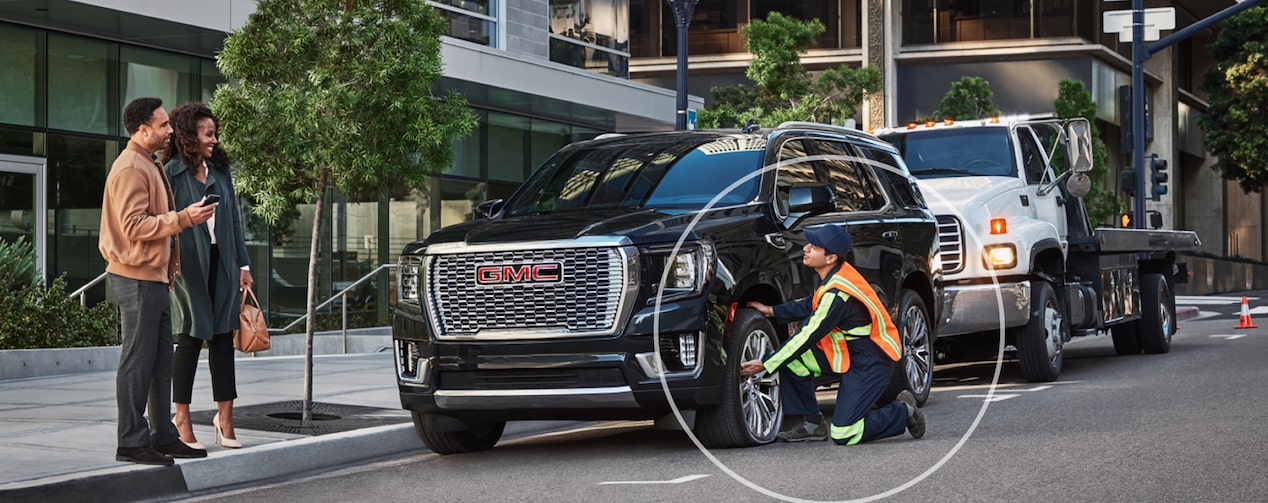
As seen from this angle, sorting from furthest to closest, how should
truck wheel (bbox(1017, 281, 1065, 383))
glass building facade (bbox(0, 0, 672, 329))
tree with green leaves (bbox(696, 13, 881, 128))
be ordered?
tree with green leaves (bbox(696, 13, 881, 128))
glass building facade (bbox(0, 0, 672, 329))
truck wheel (bbox(1017, 281, 1065, 383))

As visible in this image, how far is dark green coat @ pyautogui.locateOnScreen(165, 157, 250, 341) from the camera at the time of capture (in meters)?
9.46

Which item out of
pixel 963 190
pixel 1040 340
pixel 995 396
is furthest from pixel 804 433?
pixel 963 190

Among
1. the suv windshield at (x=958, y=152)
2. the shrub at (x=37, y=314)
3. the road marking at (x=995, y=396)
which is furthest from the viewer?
the shrub at (x=37, y=314)

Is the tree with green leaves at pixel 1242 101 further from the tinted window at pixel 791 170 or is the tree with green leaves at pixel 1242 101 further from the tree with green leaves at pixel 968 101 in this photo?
the tinted window at pixel 791 170

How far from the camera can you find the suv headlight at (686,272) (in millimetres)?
9320

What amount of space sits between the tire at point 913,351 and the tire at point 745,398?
188 centimetres

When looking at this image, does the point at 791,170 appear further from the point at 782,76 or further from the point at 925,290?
the point at 782,76

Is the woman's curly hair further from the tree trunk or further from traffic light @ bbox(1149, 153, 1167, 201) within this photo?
traffic light @ bbox(1149, 153, 1167, 201)

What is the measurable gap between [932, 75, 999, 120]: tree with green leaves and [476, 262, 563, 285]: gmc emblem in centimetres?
3331

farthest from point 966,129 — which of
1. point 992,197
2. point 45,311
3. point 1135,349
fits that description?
point 45,311

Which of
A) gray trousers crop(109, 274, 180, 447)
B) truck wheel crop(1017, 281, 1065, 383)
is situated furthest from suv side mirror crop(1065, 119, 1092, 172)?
gray trousers crop(109, 274, 180, 447)

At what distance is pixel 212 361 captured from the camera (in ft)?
31.7

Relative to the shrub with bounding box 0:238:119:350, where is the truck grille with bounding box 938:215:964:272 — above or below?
above

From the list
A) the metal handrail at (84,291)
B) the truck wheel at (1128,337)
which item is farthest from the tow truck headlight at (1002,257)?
the metal handrail at (84,291)
